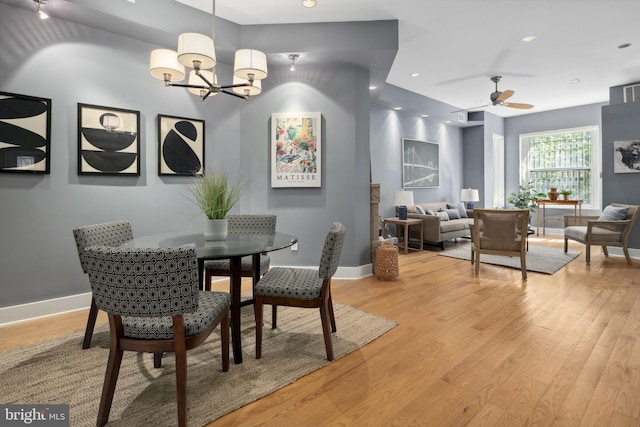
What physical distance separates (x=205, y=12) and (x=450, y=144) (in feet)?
21.6

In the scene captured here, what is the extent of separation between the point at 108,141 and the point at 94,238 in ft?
4.48

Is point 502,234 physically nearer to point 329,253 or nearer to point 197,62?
point 329,253

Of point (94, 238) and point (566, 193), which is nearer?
point (94, 238)

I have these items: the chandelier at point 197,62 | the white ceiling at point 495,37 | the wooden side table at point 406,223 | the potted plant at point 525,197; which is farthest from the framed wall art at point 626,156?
the chandelier at point 197,62

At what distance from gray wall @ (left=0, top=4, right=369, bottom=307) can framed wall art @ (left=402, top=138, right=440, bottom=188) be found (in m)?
2.95

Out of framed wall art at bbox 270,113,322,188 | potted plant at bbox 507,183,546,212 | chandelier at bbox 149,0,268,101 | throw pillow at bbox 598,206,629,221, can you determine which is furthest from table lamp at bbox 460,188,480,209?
chandelier at bbox 149,0,268,101

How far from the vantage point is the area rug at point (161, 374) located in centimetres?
167

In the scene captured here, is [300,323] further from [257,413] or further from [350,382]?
[257,413]

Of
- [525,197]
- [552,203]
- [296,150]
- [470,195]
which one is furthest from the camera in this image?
[525,197]

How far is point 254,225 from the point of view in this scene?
315 cm

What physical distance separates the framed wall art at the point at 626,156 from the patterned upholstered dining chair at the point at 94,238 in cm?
729

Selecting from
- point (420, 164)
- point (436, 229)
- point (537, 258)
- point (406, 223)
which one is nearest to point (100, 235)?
point (406, 223)

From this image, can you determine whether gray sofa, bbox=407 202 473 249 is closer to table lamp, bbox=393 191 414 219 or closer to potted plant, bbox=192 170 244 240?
table lamp, bbox=393 191 414 219

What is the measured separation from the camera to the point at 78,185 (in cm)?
308
